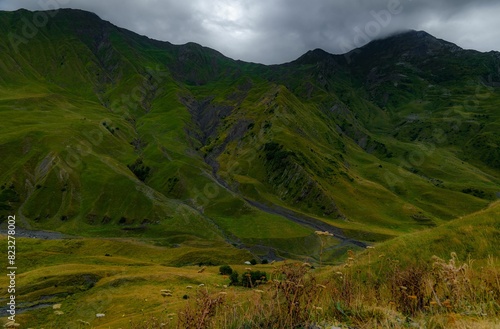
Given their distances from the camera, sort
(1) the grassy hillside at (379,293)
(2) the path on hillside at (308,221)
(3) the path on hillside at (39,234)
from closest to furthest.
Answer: (1) the grassy hillside at (379,293)
(3) the path on hillside at (39,234)
(2) the path on hillside at (308,221)

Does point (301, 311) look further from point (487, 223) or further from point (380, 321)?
point (487, 223)

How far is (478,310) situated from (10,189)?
217511 mm

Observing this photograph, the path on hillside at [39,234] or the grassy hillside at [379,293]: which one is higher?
the grassy hillside at [379,293]

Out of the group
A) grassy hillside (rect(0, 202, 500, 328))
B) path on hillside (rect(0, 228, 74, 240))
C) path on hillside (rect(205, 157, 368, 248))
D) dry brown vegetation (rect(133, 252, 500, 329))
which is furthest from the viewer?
path on hillside (rect(205, 157, 368, 248))

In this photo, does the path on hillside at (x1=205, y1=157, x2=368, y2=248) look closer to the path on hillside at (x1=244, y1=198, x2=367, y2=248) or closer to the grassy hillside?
the path on hillside at (x1=244, y1=198, x2=367, y2=248)

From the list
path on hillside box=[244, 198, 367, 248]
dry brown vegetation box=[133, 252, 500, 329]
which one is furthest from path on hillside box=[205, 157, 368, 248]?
dry brown vegetation box=[133, 252, 500, 329]

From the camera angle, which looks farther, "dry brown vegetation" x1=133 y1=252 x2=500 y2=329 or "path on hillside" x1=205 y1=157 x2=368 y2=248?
"path on hillside" x1=205 y1=157 x2=368 y2=248

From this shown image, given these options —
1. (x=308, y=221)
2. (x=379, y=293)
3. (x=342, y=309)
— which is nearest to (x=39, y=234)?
(x=308, y=221)

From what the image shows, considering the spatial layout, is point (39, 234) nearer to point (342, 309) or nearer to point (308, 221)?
point (308, 221)

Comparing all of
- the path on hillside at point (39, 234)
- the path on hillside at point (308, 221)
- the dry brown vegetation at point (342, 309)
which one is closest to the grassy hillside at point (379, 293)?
the dry brown vegetation at point (342, 309)

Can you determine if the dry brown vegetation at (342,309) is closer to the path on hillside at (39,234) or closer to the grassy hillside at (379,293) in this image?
the grassy hillside at (379,293)

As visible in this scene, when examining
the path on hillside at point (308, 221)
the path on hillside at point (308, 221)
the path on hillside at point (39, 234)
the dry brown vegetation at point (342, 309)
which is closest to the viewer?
the dry brown vegetation at point (342, 309)

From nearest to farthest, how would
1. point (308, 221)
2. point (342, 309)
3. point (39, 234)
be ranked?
point (342, 309)
point (39, 234)
point (308, 221)

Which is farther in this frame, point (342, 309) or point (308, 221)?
point (308, 221)
